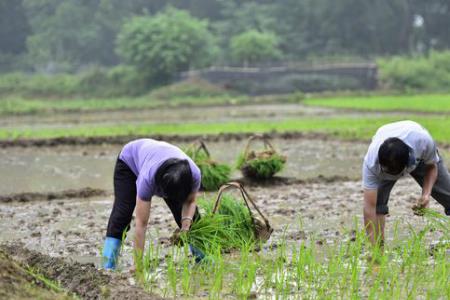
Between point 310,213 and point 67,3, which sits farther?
point 67,3

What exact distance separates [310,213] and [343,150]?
786 centimetres

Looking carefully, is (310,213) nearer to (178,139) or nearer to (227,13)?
(178,139)

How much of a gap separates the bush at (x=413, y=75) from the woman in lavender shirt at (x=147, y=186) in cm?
3828

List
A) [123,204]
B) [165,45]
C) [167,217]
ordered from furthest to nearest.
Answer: [165,45] → [167,217] → [123,204]

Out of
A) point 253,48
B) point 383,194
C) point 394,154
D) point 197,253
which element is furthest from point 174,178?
point 253,48

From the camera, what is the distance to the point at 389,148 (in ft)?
19.0

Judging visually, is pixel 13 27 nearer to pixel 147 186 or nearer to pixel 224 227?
pixel 224 227

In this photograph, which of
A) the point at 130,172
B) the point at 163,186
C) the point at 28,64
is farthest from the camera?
the point at 28,64

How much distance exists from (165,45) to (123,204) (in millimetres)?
43650

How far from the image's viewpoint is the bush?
44.1m

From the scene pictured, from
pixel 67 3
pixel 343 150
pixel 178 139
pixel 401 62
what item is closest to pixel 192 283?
pixel 343 150

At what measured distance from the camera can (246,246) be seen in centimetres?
567

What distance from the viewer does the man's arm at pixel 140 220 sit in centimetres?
560

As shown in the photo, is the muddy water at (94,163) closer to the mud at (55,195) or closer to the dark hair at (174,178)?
the mud at (55,195)
